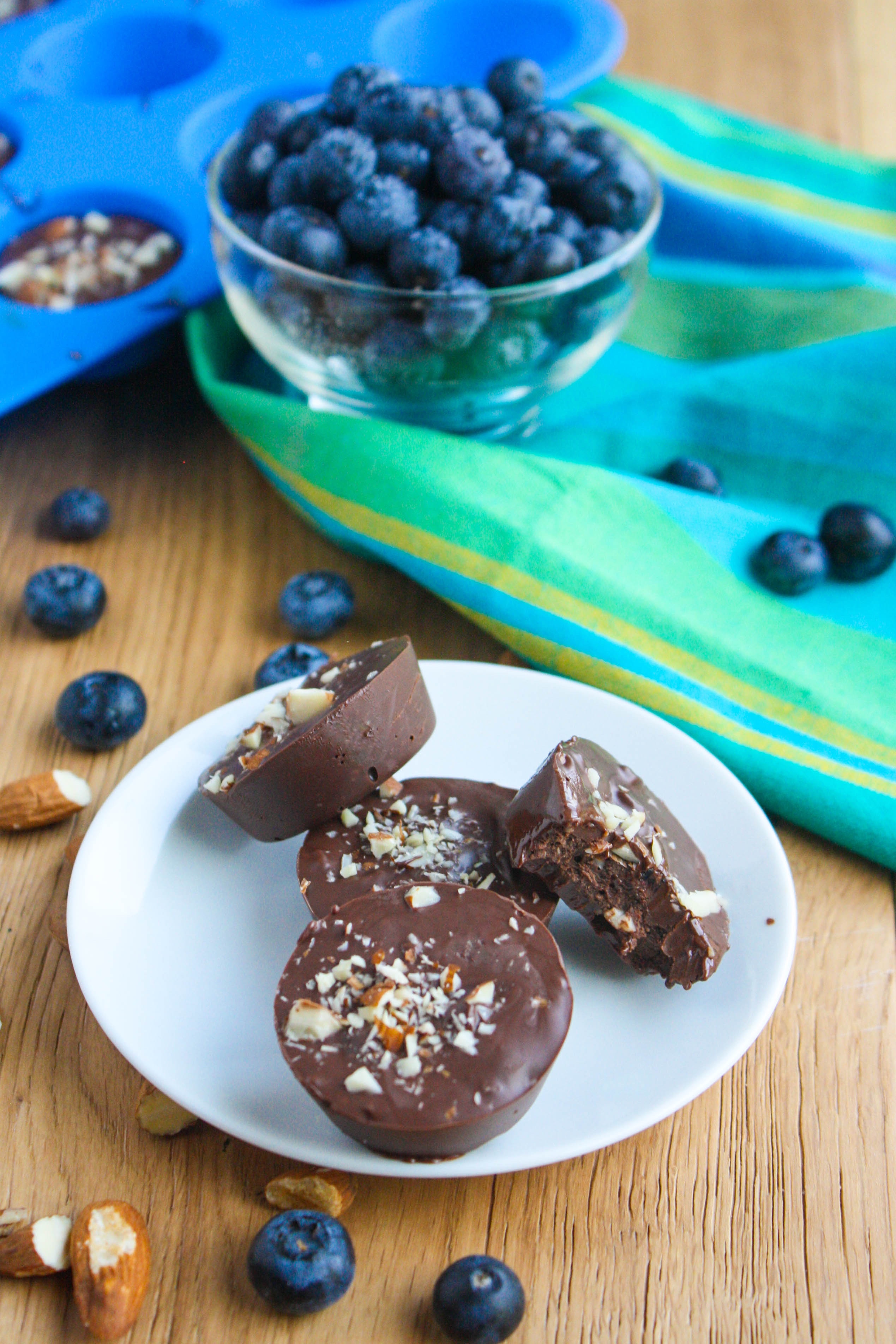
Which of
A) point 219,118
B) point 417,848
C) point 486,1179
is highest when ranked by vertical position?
point 219,118

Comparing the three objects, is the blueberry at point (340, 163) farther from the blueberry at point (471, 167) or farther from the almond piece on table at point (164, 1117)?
the almond piece on table at point (164, 1117)

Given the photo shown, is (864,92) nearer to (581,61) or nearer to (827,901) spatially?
(581,61)

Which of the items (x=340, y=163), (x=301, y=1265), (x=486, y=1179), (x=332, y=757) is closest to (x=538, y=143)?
(x=340, y=163)

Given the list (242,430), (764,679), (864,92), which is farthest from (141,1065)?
(864,92)

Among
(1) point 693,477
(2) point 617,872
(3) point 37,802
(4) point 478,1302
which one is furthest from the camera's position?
(1) point 693,477

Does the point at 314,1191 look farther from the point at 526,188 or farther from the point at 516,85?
the point at 516,85

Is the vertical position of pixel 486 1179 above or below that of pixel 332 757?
below

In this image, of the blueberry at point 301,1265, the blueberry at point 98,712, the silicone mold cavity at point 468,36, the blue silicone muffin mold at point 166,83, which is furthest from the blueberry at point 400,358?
the blueberry at point 301,1265
